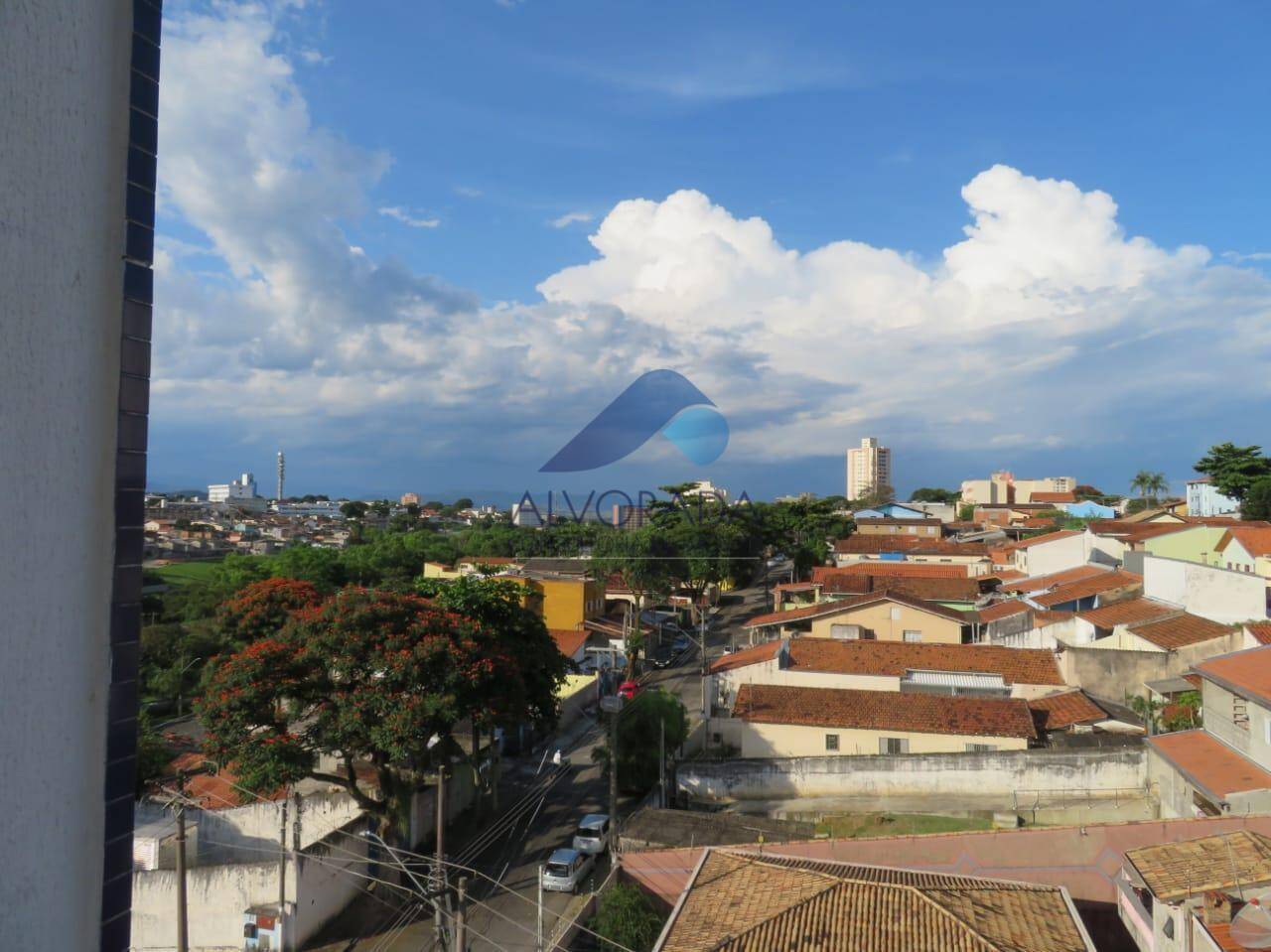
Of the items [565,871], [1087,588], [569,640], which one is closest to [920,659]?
[1087,588]

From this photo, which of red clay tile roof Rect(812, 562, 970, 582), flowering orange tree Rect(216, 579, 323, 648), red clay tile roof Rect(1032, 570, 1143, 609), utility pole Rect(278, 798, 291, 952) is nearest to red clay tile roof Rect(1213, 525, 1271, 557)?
red clay tile roof Rect(1032, 570, 1143, 609)

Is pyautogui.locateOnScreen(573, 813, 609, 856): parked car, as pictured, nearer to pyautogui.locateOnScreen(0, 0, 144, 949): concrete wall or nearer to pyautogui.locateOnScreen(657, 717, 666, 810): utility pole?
pyautogui.locateOnScreen(657, 717, 666, 810): utility pole

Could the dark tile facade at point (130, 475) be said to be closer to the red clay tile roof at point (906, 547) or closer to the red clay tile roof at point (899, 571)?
the red clay tile roof at point (899, 571)

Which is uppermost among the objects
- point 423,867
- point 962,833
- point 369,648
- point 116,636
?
point 116,636

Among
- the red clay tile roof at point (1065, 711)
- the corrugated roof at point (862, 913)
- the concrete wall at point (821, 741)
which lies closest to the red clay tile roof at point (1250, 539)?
the red clay tile roof at point (1065, 711)

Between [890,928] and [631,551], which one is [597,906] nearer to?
[890,928]

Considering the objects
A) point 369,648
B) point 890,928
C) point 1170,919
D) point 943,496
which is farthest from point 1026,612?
point 943,496
